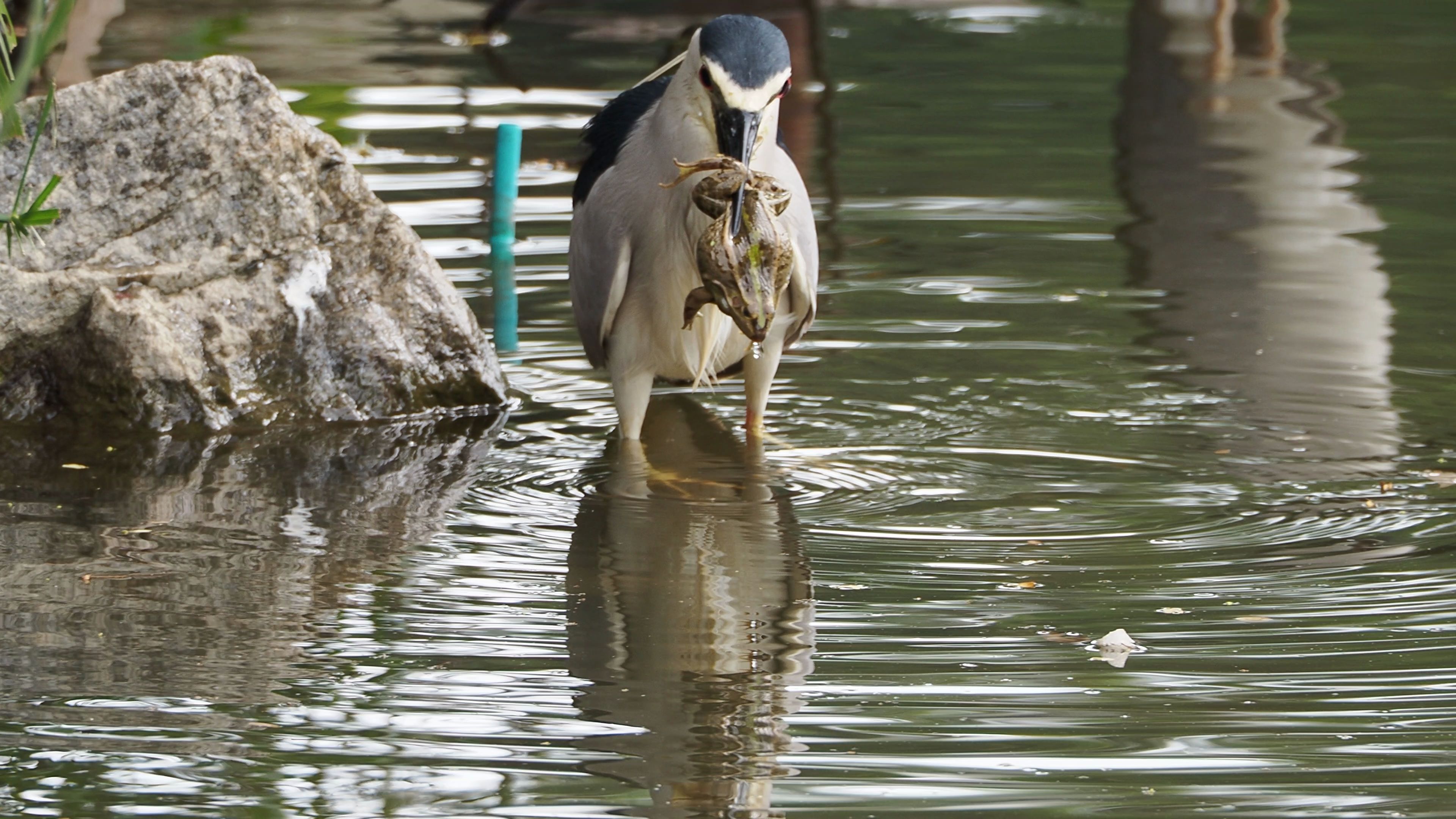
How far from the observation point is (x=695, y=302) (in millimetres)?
5320

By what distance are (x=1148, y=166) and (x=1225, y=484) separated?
16.2 feet

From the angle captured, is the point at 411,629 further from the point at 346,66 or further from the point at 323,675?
the point at 346,66

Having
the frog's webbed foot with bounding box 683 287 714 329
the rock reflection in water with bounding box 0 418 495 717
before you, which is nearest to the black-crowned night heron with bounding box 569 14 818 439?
the frog's webbed foot with bounding box 683 287 714 329

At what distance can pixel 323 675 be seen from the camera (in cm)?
401

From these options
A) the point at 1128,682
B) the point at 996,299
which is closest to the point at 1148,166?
the point at 996,299

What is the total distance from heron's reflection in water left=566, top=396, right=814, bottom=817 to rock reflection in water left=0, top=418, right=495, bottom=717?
54 cm

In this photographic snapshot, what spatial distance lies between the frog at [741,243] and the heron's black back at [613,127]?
70 centimetres

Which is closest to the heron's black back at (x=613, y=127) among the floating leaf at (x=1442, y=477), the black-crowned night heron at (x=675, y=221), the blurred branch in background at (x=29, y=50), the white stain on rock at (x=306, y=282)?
the black-crowned night heron at (x=675, y=221)

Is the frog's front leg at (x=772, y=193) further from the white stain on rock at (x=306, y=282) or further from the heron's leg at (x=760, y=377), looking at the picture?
the white stain on rock at (x=306, y=282)

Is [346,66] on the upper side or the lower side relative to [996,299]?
upper

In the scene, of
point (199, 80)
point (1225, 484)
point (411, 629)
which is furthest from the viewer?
point (199, 80)

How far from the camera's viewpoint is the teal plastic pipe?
25.1 ft

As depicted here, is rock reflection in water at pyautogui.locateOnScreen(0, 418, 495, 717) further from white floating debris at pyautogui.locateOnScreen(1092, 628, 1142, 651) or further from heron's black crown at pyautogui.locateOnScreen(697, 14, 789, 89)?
white floating debris at pyautogui.locateOnScreen(1092, 628, 1142, 651)

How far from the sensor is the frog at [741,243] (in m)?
5.09
